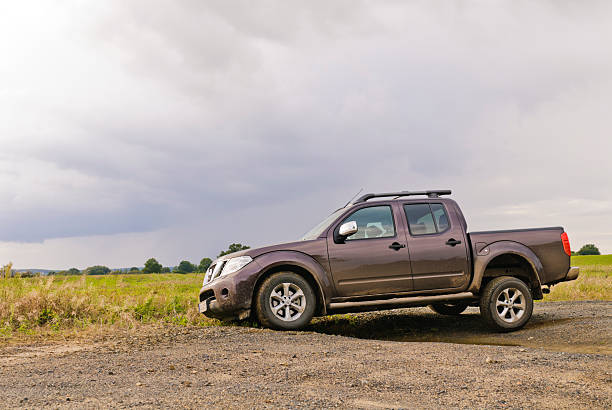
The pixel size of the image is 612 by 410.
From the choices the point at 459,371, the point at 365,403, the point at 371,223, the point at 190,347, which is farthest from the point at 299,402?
the point at 371,223

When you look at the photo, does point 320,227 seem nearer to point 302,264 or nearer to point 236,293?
point 302,264

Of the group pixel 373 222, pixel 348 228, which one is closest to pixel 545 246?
pixel 373 222

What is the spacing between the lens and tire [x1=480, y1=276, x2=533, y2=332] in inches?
345

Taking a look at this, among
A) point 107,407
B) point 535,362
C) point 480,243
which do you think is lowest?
point 535,362

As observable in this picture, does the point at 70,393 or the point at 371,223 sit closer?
the point at 70,393

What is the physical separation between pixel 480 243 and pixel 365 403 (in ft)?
17.2

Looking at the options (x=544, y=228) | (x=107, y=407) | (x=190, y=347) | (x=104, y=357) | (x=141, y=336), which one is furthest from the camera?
(x=544, y=228)

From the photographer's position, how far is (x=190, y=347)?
691 cm

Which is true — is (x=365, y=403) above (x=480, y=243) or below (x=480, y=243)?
below

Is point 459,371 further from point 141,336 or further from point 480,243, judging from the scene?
point 141,336

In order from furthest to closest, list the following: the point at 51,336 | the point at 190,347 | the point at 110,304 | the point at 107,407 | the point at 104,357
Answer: the point at 110,304 → the point at 51,336 → the point at 190,347 → the point at 104,357 → the point at 107,407

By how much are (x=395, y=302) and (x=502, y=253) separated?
79.3 inches

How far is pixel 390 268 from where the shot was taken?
28.0ft

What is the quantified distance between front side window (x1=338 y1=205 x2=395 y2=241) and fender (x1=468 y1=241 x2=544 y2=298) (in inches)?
59.3
